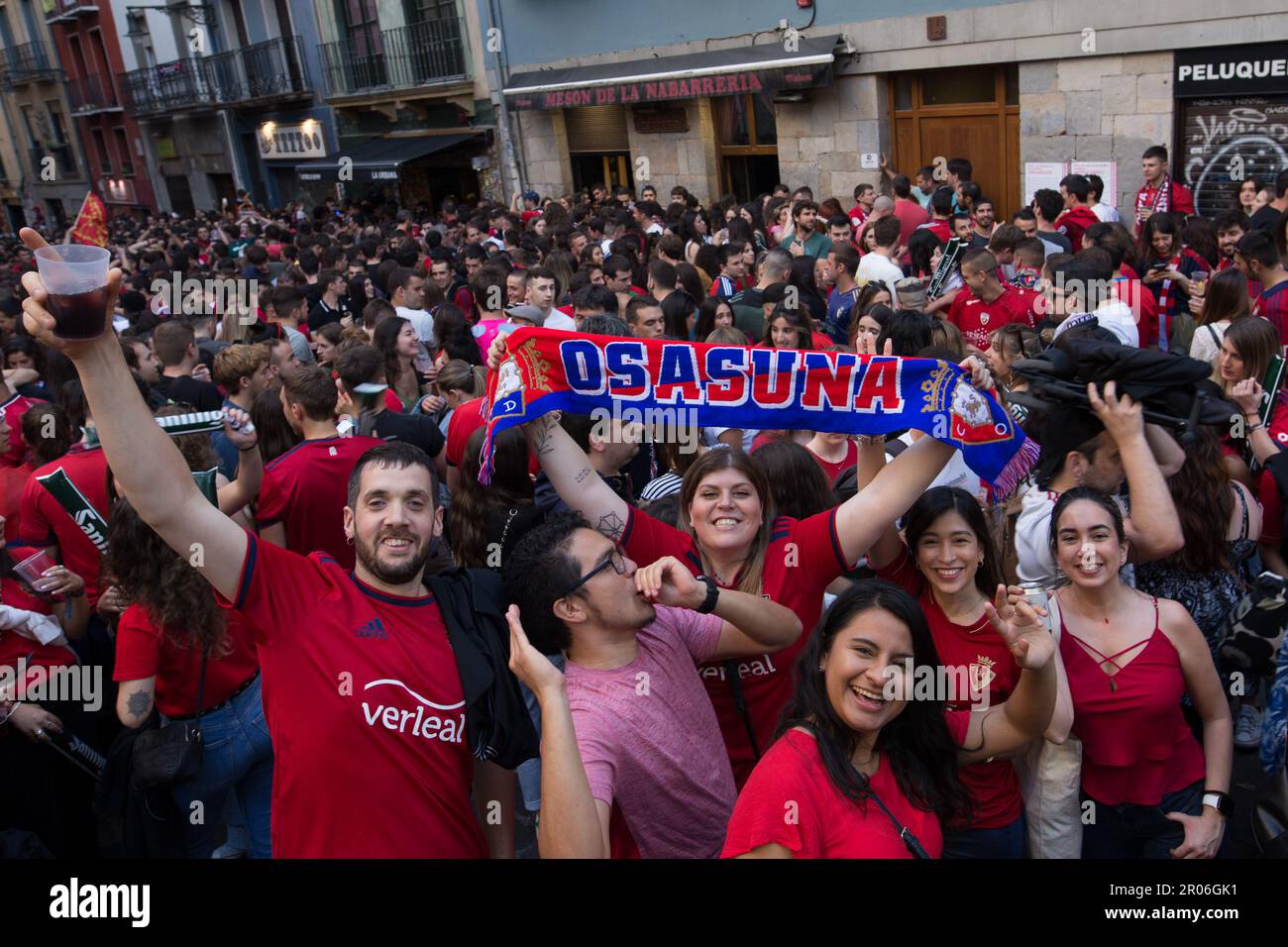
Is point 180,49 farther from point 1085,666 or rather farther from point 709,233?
point 1085,666

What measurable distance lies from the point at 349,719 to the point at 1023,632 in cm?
163

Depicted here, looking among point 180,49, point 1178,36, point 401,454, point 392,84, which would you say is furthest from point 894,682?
point 180,49

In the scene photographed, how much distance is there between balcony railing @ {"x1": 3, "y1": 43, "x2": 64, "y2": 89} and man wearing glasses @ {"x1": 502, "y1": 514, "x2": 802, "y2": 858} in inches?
1567

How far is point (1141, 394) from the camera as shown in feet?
9.19

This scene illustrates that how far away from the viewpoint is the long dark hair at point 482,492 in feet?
12.5

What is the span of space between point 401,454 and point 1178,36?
10250mm

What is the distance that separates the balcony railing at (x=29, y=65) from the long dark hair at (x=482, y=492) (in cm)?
3830

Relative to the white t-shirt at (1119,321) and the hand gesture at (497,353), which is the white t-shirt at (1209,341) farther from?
the hand gesture at (497,353)

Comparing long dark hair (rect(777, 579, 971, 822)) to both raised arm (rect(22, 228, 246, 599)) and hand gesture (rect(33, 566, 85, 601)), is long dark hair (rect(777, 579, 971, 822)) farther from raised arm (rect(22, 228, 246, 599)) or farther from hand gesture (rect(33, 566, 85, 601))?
hand gesture (rect(33, 566, 85, 601))

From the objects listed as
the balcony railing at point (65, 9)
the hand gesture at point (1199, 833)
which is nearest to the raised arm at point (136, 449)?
the hand gesture at point (1199, 833)

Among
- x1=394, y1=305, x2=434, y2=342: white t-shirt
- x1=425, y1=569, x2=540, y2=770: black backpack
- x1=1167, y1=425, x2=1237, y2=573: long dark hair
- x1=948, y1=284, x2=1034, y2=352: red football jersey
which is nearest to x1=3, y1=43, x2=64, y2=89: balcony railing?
x1=394, y1=305, x2=434, y2=342: white t-shirt

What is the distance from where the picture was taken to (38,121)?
122 feet

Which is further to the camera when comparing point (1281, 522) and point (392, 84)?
point (392, 84)

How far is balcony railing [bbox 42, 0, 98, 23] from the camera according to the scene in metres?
31.1
